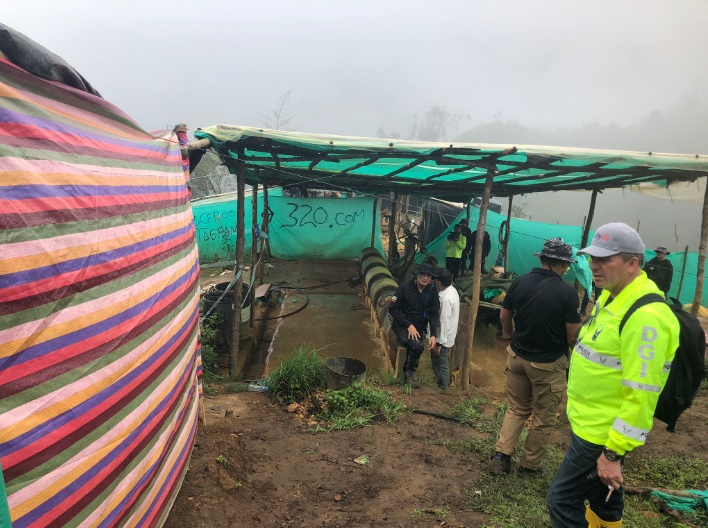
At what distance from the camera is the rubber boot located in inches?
86.7

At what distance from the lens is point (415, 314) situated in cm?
533

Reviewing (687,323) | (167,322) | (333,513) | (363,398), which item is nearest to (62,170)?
(167,322)

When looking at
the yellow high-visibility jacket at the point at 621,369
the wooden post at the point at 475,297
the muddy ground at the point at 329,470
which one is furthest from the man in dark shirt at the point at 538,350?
the wooden post at the point at 475,297

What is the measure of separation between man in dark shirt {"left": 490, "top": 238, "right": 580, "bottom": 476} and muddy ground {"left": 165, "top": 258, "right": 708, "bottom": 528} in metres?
0.45

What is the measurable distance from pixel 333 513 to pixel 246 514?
59 cm

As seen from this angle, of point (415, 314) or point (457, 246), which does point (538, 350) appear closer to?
point (415, 314)

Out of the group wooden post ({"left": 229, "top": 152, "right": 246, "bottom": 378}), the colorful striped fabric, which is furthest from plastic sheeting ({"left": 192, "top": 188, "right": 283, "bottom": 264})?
the colorful striped fabric

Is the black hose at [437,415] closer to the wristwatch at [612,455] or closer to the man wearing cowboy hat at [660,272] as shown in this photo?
the wristwatch at [612,455]

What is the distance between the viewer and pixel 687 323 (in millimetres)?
2221

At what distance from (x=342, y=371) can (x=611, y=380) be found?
3526 millimetres

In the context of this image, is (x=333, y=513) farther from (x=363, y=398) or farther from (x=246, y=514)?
(x=363, y=398)

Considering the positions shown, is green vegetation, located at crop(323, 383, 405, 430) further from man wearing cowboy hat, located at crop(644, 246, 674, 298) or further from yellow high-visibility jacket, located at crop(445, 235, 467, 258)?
man wearing cowboy hat, located at crop(644, 246, 674, 298)

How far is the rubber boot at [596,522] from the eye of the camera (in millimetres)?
2203

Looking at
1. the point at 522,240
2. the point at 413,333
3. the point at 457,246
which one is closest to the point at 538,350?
the point at 413,333
